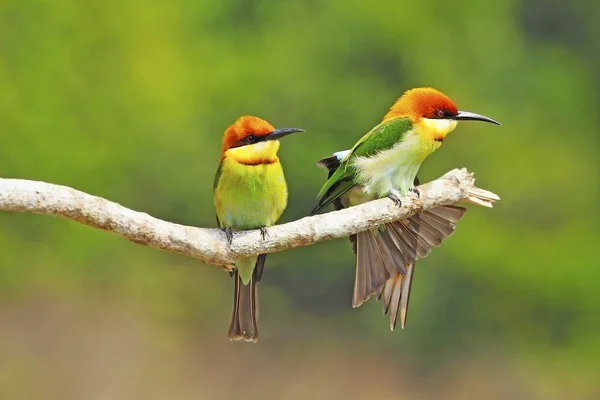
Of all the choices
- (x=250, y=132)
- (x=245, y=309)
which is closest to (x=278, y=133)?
(x=250, y=132)

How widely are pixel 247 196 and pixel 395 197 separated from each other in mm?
405

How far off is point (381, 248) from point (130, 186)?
20.7ft

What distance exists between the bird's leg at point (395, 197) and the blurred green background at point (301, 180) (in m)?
5.24

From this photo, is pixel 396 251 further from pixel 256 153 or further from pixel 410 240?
pixel 256 153

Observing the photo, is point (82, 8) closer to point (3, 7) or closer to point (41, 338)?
point (3, 7)

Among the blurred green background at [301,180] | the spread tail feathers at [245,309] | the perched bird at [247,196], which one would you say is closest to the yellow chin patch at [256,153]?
the perched bird at [247,196]

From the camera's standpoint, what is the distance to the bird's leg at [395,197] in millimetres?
2396

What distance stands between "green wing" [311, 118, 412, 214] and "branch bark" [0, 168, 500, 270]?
0.16 m

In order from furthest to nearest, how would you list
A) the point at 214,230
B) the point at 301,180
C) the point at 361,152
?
the point at 301,180
the point at 361,152
the point at 214,230

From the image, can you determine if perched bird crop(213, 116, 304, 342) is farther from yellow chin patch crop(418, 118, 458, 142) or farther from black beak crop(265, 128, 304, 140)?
yellow chin patch crop(418, 118, 458, 142)

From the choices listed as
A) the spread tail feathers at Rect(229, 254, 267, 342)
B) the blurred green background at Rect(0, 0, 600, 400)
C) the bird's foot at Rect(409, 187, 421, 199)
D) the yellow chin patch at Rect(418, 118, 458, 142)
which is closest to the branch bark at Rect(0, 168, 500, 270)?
the bird's foot at Rect(409, 187, 421, 199)

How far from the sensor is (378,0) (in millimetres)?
8914

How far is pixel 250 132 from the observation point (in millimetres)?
2432

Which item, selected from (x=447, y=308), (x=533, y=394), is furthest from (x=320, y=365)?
(x=533, y=394)
